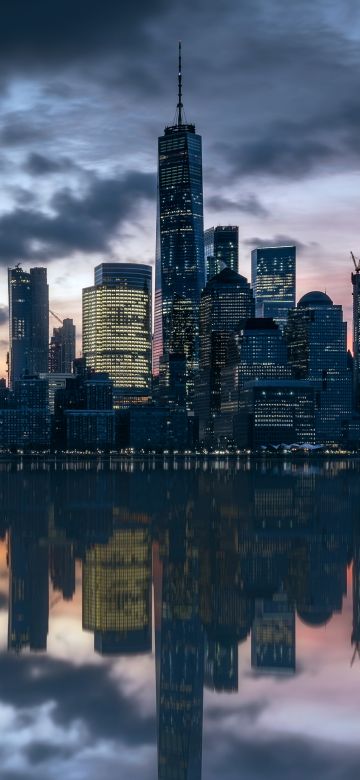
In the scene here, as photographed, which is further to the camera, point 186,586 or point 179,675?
point 186,586

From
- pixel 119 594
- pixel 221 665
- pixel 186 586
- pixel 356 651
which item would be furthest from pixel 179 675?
pixel 186 586

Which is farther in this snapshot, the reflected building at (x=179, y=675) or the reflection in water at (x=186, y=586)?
the reflection in water at (x=186, y=586)

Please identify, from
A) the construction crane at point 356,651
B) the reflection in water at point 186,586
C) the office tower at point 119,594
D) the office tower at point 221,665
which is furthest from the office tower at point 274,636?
the office tower at point 119,594

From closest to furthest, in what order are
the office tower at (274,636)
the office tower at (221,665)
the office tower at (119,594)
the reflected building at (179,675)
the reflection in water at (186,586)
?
the reflected building at (179,675), the office tower at (221,665), the reflection in water at (186,586), the office tower at (274,636), the office tower at (119,594)

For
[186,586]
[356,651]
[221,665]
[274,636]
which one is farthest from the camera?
[186,586]

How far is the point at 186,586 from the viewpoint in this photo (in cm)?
2948

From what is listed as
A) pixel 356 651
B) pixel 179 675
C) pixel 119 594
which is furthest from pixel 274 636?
pixel 119 594

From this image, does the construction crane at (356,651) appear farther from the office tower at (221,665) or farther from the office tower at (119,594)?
the office tower at (119,594)

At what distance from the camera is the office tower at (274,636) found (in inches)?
791

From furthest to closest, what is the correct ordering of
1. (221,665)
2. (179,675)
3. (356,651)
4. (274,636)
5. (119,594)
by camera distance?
(119,594) → (274,636) → (356,651) → (221,665) → (179,675)

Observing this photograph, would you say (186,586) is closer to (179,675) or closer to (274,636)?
(274,636)

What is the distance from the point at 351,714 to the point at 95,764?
4438 mm

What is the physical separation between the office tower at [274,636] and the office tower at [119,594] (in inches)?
89.7

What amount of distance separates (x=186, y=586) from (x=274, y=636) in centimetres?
724
